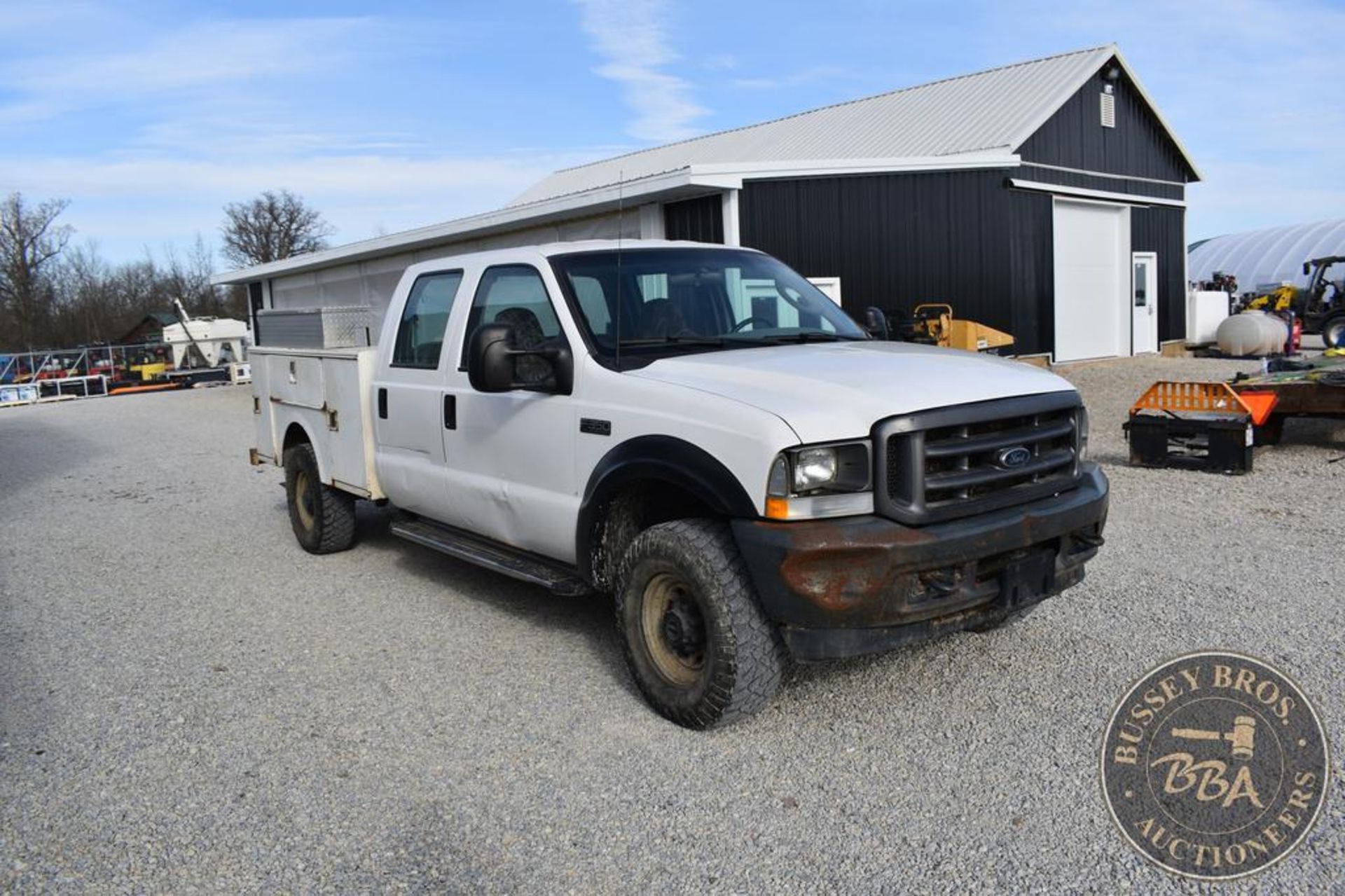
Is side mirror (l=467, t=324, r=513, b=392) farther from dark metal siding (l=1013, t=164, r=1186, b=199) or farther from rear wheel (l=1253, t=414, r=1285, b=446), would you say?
dark metal siding (l=1013, t=164, r=1186, b=199)

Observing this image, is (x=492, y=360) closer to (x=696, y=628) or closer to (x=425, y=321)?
(x=696, y=628)

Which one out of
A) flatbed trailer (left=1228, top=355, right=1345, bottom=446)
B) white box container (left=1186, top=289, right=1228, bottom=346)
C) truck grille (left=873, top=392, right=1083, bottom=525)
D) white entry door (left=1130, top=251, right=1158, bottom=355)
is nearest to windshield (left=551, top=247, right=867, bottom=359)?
truck grille (left=873, top=392, right=1083, bottom=525)

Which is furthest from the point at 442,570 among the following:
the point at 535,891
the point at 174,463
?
the point at 174,463

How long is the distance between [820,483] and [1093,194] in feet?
66.4

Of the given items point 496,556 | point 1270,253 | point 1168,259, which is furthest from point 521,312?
point 1270,253

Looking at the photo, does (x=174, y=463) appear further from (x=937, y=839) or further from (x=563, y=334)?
(x=937, y=839)

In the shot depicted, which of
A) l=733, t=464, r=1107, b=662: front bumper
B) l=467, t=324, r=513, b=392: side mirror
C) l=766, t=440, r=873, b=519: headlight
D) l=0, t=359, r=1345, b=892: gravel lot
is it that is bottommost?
l=0, t=359, r=1345, b=892: gravel lot

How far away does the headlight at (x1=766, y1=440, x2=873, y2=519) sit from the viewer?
387cm

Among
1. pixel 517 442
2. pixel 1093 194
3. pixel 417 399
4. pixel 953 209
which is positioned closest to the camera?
pixel 517 442

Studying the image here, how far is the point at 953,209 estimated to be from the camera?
18.4 metres

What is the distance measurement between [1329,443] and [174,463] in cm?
1382

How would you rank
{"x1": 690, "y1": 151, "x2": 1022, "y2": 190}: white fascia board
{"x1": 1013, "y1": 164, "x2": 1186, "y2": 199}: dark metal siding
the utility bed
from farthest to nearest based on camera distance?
1. {"x1": 1013, "y1": 164, "x2": 1186, "y2": 199}: dark metal siding
2. {"x1": 690, "y1": 151, "x2": 1022, "y2": 190}: white fascia board
3. the utility bed

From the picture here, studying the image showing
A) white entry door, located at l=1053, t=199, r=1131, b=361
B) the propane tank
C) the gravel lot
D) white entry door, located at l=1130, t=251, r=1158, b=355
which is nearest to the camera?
the gravel lot

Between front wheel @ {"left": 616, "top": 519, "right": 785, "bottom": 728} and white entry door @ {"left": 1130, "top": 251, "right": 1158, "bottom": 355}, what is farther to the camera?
white entry door @ {"left": 1130, "top": 251, "right": 1158, "bottom": 355}
